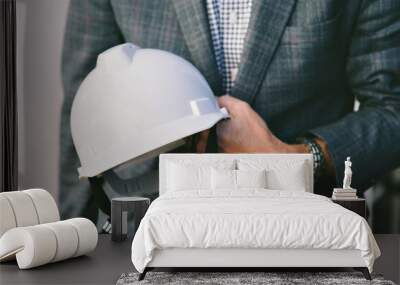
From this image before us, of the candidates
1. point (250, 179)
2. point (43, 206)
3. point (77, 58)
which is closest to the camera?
point (43, 206)

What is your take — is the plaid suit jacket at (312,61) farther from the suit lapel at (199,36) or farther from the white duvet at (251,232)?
the white duvet at (251,232)

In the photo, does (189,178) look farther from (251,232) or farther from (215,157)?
(251,232)

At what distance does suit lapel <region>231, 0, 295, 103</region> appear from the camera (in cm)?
659

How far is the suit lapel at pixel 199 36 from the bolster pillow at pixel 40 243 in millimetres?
2113

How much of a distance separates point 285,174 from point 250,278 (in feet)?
5.72

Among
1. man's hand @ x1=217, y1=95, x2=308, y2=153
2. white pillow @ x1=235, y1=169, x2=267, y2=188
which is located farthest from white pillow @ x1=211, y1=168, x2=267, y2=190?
man's hand @ x1=217, y1=95, x2=308, y2=153

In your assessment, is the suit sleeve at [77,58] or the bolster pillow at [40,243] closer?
the bolster pillow at [40,243]

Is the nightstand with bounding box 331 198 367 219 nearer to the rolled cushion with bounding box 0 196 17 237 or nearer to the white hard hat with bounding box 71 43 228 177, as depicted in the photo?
the white hard hat with bounding box 71 43 228 177

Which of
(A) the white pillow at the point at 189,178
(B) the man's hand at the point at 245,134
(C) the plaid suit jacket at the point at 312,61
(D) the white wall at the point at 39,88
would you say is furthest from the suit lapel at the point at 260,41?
(D) the white wall at the point at 39,88

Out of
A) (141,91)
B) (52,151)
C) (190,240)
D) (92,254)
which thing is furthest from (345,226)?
(52,151)


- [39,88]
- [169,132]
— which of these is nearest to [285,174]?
[169,132]

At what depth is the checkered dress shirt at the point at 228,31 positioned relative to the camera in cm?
664

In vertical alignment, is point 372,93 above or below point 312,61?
below

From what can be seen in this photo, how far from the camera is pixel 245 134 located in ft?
22.1
